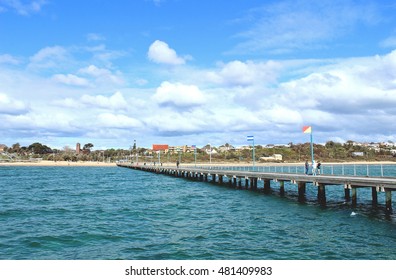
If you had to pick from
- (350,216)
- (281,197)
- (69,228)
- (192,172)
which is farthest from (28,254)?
(192,172)

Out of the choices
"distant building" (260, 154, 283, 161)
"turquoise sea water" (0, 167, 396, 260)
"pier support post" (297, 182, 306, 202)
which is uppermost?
"distant building" (260, 154, 283, 161)

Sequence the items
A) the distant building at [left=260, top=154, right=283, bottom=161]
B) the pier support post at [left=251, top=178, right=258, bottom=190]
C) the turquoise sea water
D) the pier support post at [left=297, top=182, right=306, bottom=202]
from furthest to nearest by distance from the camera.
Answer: the distant building at [left=260, top=154, right=283, bottom=161] < the pier support post at [left=251, top=178, right=258, bottom=190] < the pier support post at [left=297, top=182, right=306, bottom=202] < the turquoise sea water

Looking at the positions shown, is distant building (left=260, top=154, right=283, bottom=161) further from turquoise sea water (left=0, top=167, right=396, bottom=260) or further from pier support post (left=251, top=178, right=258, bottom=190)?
turquoise sea water (left=0, top=167, right=396, bottom=260)

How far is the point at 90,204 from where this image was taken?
29.0 metres

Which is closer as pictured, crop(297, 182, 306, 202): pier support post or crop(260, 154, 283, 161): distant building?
crop(297, 182, 306, 202): pier support post

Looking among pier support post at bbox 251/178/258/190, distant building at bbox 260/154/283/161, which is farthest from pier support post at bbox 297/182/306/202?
distant building at bbox 260/154/283/161

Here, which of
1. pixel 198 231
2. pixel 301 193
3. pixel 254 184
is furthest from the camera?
pixel 254 184

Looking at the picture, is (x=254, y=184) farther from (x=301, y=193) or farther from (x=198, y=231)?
(x=198, y=231)

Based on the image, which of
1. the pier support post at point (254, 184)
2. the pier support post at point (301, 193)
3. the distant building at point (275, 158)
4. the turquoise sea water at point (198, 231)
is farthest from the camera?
the distant building at point (275, 158)

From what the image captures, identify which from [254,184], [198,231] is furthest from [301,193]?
[198,231]

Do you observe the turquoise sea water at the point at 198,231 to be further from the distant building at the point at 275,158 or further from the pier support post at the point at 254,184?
the distant building at the point at 275,158

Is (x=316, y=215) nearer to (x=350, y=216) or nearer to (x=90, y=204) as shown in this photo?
(x=350, y=216)

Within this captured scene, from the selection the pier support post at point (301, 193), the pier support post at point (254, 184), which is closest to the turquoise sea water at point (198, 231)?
the pier support post at point (301, 193)
